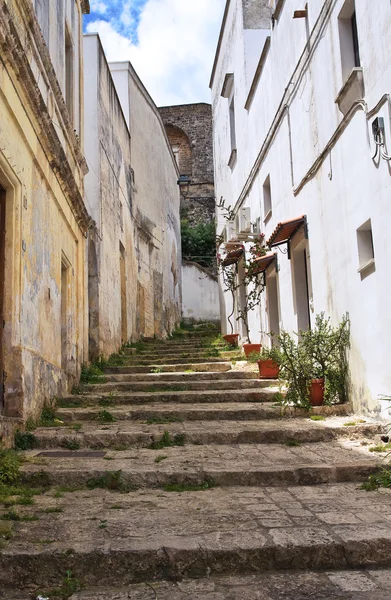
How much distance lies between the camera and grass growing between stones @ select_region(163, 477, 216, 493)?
4.78 m

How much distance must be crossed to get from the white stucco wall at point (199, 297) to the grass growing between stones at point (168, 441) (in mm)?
18033

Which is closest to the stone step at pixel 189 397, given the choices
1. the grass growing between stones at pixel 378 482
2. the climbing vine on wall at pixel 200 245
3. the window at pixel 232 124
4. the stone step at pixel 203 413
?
the stone step at pixel 203 413

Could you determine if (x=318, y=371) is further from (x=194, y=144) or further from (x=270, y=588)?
(x=194, y=144)

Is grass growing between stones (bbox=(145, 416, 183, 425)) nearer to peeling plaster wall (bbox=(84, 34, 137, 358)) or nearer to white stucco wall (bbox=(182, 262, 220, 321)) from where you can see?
peeling plaster wall (bbox=(84, 34, 137, 358))

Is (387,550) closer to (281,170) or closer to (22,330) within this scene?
(22,330)

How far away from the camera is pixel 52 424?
6.68m

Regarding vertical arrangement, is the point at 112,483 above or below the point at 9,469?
below

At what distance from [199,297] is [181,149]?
9.89 m

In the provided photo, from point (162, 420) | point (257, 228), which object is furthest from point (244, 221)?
point (162, 420)

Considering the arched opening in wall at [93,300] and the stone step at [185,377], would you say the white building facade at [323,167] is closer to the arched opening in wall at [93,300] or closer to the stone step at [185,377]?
the stone step at [185,377]

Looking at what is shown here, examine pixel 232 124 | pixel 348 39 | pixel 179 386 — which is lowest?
pixel 179 386

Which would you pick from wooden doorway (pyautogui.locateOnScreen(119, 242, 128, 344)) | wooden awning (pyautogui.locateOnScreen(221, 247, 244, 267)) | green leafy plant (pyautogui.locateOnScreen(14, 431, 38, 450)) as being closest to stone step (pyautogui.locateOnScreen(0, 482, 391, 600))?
green leafy plant (pyautogui.locateOnScreen(14, 431, 38, 450))

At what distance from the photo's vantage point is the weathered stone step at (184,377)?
9.36 m

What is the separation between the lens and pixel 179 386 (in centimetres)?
873
